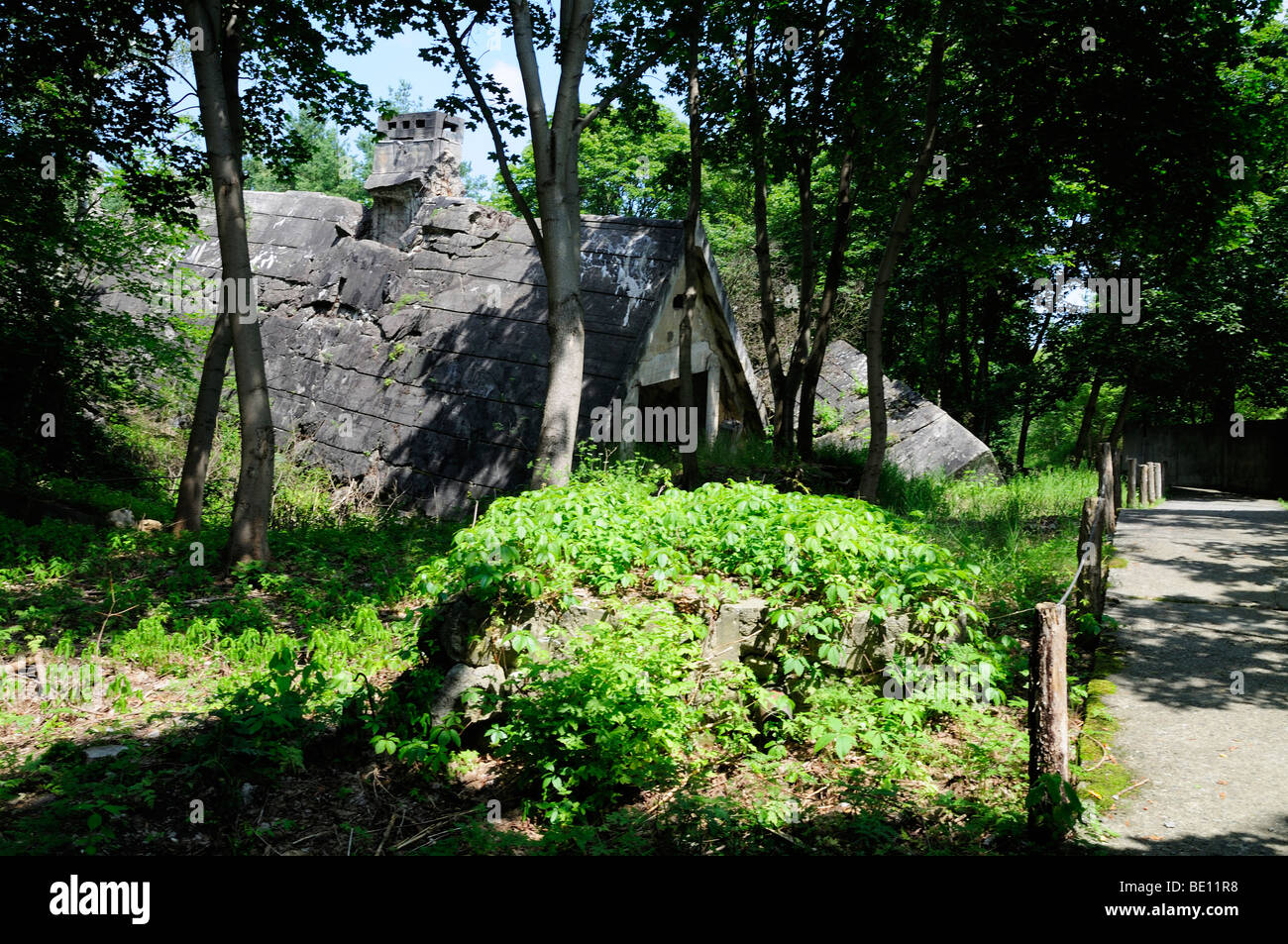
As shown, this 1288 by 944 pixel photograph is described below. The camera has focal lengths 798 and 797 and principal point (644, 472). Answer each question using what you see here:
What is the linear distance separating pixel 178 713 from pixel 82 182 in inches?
308

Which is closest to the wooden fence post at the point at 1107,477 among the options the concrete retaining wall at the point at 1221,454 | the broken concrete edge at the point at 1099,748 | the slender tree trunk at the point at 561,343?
the broken concrete edge at the point at 1099,748

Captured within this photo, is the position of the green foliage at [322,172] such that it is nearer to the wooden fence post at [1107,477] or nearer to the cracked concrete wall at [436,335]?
the cracked concrete wall at [436,335]

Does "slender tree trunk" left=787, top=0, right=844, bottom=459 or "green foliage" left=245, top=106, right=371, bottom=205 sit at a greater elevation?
"green foliage" left=245, top=106, right=371, bottom=205

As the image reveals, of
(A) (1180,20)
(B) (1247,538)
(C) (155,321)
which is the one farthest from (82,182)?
(B) (1247,538)

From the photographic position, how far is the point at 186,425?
559 inches

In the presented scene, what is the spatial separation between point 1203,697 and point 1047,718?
2.49 m

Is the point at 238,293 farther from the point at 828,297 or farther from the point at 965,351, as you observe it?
the point at 965,351

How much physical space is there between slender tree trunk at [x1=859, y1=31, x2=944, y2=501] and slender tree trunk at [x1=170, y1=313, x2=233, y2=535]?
7761mm

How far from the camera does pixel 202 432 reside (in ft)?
31.2

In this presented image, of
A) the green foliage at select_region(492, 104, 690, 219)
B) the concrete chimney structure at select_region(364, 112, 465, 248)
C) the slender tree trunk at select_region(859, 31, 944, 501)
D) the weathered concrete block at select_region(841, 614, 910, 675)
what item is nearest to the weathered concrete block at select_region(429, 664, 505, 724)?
the weathered concrete block at select_region(841, 614, 910, 675)

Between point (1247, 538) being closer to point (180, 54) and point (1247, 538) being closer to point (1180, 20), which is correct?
point (1180, 20)

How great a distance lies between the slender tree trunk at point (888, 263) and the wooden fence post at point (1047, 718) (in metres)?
6.37

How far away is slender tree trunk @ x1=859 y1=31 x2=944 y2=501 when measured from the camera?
970cm

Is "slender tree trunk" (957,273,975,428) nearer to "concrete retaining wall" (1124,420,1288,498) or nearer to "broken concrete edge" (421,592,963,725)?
"concrete retaining wall" (1124,420,1288,498)
